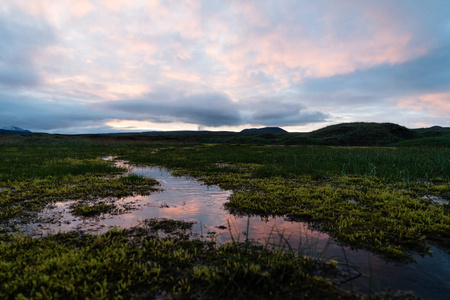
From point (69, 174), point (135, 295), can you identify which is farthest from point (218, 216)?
point (69, 174)

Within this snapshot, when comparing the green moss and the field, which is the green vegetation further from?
the green moss

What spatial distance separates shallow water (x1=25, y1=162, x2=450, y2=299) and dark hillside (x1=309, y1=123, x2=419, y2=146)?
6160 cm

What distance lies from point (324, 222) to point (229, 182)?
573 cm

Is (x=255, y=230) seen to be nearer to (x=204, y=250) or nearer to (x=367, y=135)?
(x=204, y=250)

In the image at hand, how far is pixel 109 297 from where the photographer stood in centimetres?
306

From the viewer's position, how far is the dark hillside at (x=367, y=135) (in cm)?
6216

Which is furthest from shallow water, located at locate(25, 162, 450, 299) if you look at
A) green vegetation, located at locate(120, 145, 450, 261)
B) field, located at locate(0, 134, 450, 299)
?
green vegetation, located at locate(120, 145, 450, 261)

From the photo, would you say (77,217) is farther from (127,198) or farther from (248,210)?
(248,210)

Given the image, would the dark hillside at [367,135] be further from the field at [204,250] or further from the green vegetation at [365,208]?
the field at [204,250]

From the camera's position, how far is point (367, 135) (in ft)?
218

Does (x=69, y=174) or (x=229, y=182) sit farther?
(x=69, y=174)

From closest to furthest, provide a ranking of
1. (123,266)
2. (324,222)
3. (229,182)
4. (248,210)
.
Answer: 1. (123,266)
2. (324,222)
3. (248,210)
4. (229,182)

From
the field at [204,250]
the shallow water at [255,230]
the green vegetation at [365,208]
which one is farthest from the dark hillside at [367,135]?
the shallow water at [255,230]

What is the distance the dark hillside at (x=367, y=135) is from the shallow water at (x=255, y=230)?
61595 millimetres
